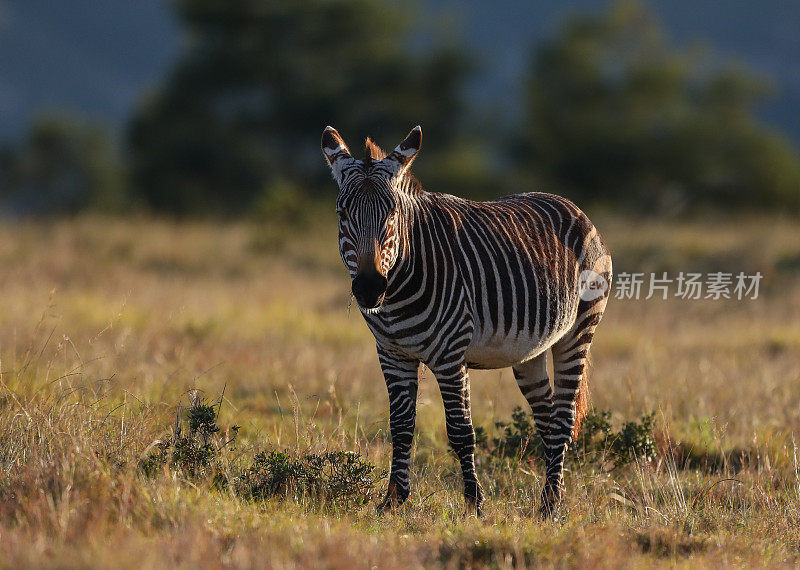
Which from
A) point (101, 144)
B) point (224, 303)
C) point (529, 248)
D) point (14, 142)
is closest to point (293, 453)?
point (529, 248)

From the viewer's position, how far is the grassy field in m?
4.29

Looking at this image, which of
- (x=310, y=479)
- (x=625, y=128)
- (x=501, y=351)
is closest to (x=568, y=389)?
(x=501, y=351)

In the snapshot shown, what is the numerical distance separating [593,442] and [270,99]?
33516 mm

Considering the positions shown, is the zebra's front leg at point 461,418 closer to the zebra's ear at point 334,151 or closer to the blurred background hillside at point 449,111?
the zebra's ear at point 334,151

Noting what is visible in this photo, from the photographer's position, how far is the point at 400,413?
18.1 feet

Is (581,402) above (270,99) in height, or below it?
below

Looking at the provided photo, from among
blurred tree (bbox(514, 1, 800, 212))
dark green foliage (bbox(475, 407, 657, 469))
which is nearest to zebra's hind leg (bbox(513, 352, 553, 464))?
dark green foliage (bbox(475, 407, 657, 469))

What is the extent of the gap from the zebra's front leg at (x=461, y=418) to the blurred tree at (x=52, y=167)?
59.3m

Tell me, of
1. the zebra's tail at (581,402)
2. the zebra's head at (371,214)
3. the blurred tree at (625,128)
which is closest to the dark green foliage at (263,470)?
the zebra's head at (371,214)

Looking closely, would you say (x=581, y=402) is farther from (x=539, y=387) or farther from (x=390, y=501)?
(x=390, y=501)

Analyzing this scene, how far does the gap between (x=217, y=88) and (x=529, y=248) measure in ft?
113

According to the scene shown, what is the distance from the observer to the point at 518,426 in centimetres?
696

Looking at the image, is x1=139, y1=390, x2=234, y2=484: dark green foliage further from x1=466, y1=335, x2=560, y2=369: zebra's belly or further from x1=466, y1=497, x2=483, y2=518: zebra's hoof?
x1=466, y1=335, x2=560, y2=369: zebra's belly

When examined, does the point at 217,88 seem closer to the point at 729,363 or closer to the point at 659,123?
the point at 659,123
